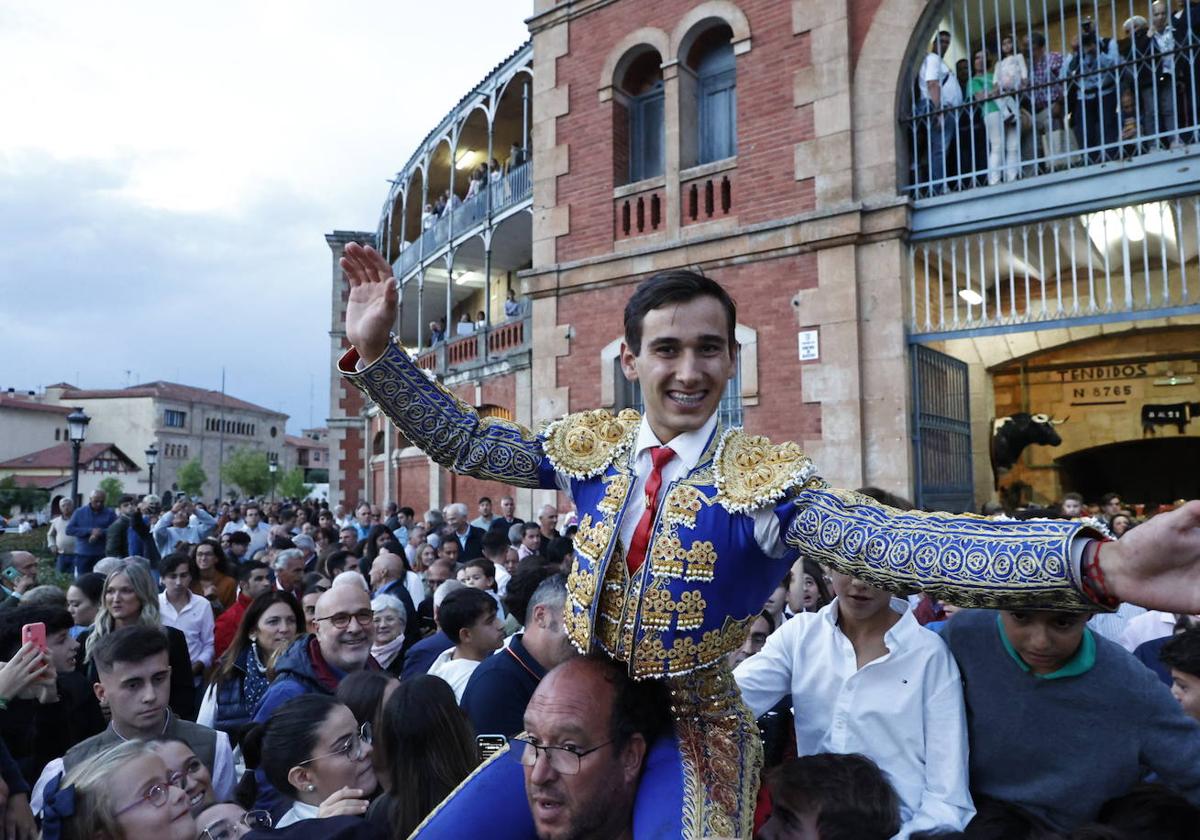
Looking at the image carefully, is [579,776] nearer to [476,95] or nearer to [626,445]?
[626,445]

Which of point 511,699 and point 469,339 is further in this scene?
point 469,339

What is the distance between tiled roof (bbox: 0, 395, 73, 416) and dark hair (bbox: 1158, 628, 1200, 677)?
222 feet

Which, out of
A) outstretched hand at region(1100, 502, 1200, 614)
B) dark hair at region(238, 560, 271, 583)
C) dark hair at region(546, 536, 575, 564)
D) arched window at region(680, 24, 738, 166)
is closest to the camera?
outstretched hand at region(1100, 502, 1200, 614)

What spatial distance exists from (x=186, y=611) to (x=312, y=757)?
12.0ft

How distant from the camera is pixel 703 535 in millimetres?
2059

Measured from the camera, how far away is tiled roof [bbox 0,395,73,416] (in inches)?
2357

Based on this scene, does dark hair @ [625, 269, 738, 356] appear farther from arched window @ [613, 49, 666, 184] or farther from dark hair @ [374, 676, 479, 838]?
arched window @ [613, 49, 666, 184]

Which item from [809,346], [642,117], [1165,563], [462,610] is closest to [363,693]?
[462,610]

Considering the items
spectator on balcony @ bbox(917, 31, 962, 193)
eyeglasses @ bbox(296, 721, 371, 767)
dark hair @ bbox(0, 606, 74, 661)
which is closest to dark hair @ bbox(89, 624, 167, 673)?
dark hair @ bbox(0, 606, 74, 661)

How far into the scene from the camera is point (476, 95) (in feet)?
55.0

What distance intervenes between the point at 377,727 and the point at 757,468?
1770mm

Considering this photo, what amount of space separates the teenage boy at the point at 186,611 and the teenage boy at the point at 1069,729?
5.22 metres

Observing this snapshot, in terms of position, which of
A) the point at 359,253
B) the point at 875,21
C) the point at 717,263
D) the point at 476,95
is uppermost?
the point at 476,95

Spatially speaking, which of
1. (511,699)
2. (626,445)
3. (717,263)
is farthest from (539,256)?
(626,445)
